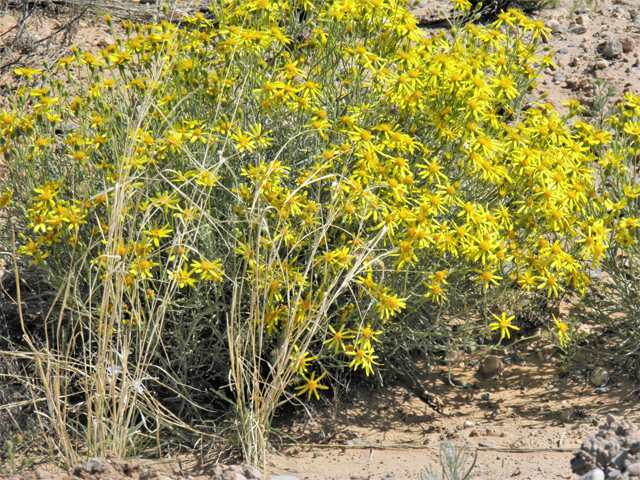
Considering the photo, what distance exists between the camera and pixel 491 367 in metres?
3.38

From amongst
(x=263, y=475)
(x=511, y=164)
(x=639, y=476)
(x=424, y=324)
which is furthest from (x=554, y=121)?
(x=263, y=475)

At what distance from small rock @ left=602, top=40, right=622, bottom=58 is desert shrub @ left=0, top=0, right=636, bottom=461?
2.82 m

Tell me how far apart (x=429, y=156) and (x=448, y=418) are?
126cm

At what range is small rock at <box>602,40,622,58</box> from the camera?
5402 mm

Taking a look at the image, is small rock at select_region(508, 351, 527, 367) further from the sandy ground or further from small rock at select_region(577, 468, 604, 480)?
small rock at select_region(577, 468, 604, 480)

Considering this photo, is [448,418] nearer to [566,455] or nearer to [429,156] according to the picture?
[566,455]

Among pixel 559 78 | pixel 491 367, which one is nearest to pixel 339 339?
pixel 491 367

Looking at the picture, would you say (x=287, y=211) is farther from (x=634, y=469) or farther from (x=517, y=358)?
(x=517, y=358)

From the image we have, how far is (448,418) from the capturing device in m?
3.09

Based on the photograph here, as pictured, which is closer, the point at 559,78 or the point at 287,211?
the point at 287,211

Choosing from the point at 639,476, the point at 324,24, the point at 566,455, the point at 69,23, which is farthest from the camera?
the point at 69,23

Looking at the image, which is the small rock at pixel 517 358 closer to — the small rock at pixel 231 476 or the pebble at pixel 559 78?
the small rock at pixel 231 476

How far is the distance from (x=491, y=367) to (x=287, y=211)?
155cm

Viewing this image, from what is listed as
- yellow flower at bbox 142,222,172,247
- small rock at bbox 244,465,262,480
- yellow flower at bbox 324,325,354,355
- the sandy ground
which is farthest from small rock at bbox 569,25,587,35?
small rock at bbox 244,465,262,480
